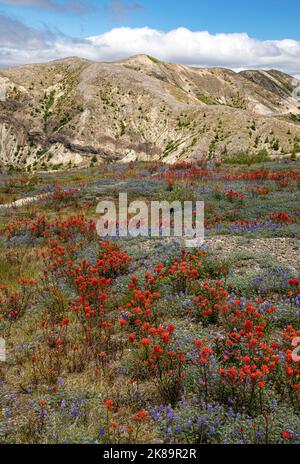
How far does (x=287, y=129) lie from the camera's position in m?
54.4

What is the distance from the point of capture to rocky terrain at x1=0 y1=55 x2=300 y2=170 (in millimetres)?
54031

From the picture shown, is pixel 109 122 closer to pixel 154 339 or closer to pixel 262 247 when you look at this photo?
Answer: pixel 262 247

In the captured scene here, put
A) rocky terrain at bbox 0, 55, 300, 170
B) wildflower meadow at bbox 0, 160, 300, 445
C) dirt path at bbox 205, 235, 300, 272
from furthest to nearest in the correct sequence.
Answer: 1. rocky terrain at bbox 0, 55, 300, 170
2. dirt path at bbox 205, 235, 300, 272
3. wildflower meadow at bbox 0, 160, 300, 445

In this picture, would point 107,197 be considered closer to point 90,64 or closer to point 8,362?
point 8,362

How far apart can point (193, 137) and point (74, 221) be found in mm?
46179

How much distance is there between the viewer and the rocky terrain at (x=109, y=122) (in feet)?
177

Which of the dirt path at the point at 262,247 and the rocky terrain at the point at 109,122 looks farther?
the rocky terrain at the point at 109,122

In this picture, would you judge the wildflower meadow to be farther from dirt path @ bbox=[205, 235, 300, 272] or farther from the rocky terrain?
the rocky terrain

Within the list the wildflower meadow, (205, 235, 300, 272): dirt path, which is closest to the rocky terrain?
(205, 235, 300, 272): dirt path

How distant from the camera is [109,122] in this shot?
64.9m

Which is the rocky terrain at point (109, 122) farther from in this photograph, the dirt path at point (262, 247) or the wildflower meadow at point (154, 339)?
the wildflower meadow at point (154, 339)

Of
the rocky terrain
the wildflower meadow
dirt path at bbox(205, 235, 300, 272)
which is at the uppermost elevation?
the rocky terrain

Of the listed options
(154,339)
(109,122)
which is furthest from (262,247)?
(109,122)

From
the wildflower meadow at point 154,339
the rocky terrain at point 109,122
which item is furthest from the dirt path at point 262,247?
the rocky terrain at point 109,122
